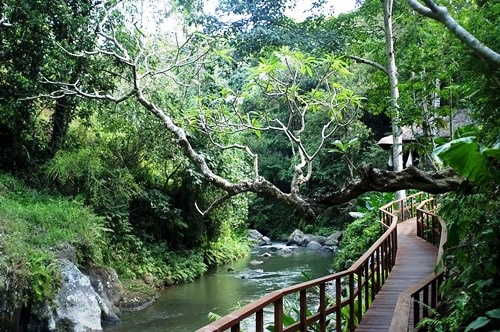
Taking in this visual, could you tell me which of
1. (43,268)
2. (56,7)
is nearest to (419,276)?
(43,268)

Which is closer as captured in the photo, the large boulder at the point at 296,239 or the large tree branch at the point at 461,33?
the large tree branch at the point at 461,33

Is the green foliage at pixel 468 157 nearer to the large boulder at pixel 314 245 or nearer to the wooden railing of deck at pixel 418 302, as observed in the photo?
the wooden railing of deck at pixel 418 302

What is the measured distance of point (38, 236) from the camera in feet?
32.4

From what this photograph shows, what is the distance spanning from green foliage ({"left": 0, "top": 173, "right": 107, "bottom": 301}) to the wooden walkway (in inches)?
229

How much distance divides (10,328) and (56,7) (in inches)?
276

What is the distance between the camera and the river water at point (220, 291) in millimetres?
10484

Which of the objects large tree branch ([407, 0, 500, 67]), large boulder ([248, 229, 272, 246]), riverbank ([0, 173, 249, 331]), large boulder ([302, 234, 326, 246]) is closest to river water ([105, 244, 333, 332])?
riverbank ([0, 173, 249, 331])

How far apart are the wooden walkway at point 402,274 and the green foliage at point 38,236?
5818 mm

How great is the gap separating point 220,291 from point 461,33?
36.0ft

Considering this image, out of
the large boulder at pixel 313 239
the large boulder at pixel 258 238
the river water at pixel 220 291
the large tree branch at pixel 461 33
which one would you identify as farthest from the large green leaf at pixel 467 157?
the large boulder at pixel 258 238

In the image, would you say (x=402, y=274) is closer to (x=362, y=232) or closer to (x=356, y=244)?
(x=356, y=244)

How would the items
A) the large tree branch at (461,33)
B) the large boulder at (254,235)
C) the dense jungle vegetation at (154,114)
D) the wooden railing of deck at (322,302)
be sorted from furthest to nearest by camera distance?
1. the large boulder at (254,235)
2. the dense jungle vegetation at (154,114)
3. the large tree branch at (461,33)
4. the wooden railing of deck at (322,302)

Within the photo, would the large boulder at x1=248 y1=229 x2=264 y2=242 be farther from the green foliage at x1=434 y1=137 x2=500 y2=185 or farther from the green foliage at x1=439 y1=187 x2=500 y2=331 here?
the green foliage at x1=434 y1=137 x2=500 y2=185

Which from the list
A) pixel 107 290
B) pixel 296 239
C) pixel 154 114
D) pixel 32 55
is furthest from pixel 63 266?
pixel 296 239
